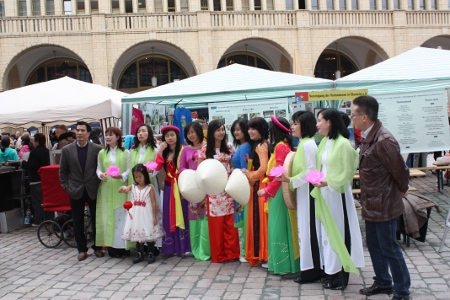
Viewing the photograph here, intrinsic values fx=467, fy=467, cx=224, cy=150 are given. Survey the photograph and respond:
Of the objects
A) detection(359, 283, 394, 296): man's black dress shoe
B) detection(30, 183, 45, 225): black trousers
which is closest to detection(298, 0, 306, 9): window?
detection(30, 183, 45, 225): black trousers

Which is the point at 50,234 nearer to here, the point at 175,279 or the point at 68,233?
the point at 68,233

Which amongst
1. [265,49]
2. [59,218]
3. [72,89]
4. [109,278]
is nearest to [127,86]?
[265,49]

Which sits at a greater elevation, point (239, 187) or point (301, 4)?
point (301, 4)

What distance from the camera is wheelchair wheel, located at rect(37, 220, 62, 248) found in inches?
292

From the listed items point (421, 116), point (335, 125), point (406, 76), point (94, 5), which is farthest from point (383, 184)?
point (94, 5)

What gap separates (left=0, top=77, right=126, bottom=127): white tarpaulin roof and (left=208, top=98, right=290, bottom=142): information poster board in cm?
212

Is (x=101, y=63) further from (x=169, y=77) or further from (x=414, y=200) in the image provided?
(x=414, y=200)

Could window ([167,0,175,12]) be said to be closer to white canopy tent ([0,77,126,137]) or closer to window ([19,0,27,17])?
window ([19,0,27,17])

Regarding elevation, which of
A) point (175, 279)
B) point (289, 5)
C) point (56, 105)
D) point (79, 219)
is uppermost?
point (289, 5)

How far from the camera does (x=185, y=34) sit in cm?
2180

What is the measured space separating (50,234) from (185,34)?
15809mm

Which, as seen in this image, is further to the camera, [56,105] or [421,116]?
[56,105]

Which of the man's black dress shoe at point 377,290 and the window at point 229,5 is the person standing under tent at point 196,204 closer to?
the man's black dress shoe at point 377,290

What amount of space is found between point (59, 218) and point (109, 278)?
240cm
